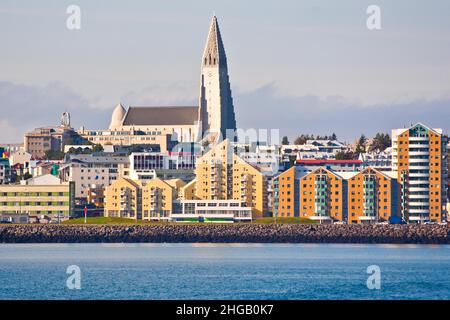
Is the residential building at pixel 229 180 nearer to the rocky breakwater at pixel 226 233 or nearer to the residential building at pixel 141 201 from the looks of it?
the residential building at pixel 141 201

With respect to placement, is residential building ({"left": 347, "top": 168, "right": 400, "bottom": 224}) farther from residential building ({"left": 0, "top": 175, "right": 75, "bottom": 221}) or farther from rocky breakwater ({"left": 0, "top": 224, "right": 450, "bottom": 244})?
residential building ({"left": 0, "top": 175, "right": 75, "bottom": 221})

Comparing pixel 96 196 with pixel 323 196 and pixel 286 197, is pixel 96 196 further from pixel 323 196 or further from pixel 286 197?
pixel 323 196

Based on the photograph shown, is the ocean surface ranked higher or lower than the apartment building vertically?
lower

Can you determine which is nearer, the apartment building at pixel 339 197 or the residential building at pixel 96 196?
the apartment building at pixel 339 197

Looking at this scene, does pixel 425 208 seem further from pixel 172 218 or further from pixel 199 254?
pixel 199 254

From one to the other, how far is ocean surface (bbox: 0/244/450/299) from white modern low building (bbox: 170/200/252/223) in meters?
23.5

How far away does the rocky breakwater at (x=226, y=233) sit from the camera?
415ft

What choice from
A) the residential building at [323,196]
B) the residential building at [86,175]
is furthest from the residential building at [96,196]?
the residential building at [323,196]

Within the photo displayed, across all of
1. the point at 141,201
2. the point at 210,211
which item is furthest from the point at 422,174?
the point at 141,201

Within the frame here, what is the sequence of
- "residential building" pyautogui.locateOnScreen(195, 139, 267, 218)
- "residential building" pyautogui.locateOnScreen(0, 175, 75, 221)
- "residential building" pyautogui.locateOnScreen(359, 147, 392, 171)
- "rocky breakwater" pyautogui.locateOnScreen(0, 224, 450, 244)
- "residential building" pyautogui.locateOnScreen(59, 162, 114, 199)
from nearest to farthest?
"rocky breakwater" pyautogui.locateOnScreen(0, 224, 450, 244)
"residential building" pyautogui.locateOnScreen(195, 139, 267, 218)
"residential building" pyautogui.locateOnScreen(0, 175, 75, 221)
"residential building" pyautogui.locateOnScreen(59, 162, 114, 199)
"residential building" pyautogui.locateOnScreen(359, 147, 392, 171)

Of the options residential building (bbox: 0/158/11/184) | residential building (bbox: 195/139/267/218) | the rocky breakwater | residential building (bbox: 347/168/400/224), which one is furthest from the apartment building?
residential building (bbox: 0/158/11/184)

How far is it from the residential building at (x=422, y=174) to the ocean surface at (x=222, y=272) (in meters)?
23.6

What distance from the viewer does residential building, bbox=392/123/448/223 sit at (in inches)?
5522

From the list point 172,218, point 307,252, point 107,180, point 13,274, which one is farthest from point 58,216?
point 13,274
